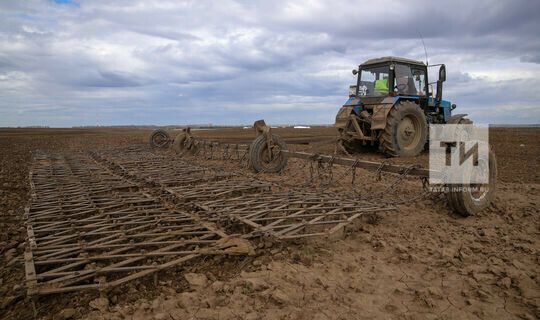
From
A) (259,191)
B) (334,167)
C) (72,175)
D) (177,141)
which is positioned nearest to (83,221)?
(259,191)

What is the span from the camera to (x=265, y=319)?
221 cm

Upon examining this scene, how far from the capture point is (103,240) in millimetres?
3418

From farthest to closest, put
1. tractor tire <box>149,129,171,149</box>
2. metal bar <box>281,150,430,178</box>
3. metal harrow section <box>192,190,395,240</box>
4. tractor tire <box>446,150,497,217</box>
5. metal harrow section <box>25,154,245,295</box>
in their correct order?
tractor tire <box>149,129,171,149</box> < metal bar <box>281,150,430,178</box> < tractor tire <box>446,150,497,217</box> < metal harrow section <box>192,190,395,240</box> < metal harrow section <box>25,154,245,295</box>

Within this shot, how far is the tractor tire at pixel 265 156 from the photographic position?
24.6ft

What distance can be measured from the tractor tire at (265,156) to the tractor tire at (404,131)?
2709 millimetres

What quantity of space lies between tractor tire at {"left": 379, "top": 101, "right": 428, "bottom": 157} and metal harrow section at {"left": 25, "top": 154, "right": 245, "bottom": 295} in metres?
5.84

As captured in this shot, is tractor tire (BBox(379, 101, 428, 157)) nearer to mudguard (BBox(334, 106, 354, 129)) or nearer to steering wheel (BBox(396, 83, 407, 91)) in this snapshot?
steering wheel (BBox(396, 83, 407, 91))

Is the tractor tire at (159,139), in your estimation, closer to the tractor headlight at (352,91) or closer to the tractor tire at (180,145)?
the tractor tire at (180,145)

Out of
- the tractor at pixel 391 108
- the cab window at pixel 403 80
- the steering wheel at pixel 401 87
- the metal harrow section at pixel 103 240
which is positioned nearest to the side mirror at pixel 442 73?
the tractor at pixel 391 108

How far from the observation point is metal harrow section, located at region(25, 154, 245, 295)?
265 centimetres

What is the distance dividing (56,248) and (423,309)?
300 centimetres

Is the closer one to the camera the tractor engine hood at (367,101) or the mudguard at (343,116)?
the tractor engine hood at (367,101)

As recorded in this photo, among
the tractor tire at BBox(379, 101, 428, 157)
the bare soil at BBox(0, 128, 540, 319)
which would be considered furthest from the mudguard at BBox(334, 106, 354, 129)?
the bare soil at BBox(0, 128, 540, 319)

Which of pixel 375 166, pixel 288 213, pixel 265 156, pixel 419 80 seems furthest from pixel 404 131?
pixel 288 213
